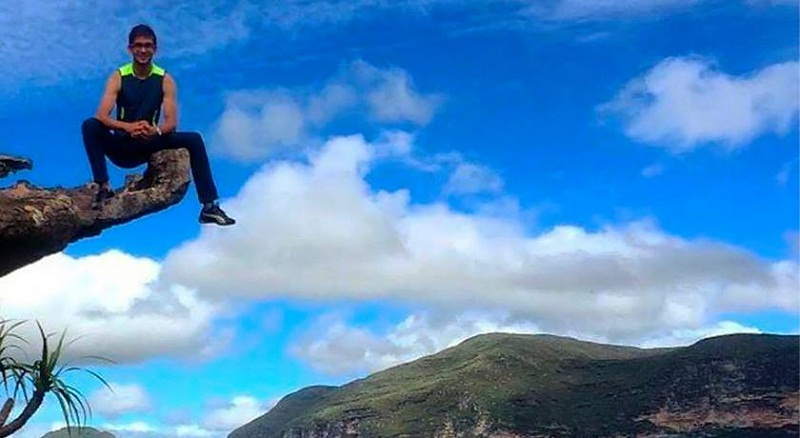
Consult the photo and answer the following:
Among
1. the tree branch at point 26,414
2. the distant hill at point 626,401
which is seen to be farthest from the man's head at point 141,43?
the distant hill at point 626,401

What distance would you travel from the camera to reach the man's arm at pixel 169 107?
314 inches

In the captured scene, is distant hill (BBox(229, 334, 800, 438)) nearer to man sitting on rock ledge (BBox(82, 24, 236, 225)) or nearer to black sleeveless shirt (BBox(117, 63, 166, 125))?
man sitting on rock ledge (BBox(82, 24, 236, 225))

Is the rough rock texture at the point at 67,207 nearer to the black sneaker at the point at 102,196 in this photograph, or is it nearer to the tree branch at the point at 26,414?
the black sneaker at the point at 102,196

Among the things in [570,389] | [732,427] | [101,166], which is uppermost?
[570,389]

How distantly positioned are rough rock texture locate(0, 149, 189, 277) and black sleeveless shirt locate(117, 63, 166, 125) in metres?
0.39

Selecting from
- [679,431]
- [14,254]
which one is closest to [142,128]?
[14,254]

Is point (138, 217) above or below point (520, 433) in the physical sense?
below

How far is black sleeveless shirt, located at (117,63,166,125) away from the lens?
7.94 m

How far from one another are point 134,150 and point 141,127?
1.12ft

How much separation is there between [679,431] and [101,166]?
556ft

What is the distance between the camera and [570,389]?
187000mm

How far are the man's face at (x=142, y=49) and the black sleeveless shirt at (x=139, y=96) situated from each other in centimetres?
15

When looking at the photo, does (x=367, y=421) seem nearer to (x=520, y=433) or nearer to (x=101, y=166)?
Answer: (x=520, y=433)

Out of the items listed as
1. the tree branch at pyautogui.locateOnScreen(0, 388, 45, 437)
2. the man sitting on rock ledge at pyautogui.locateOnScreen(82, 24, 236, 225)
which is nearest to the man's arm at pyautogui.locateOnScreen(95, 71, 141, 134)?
the man sitting on rock ledge at pyautogui.locateOnScreen(82, 24, 236, 225)
